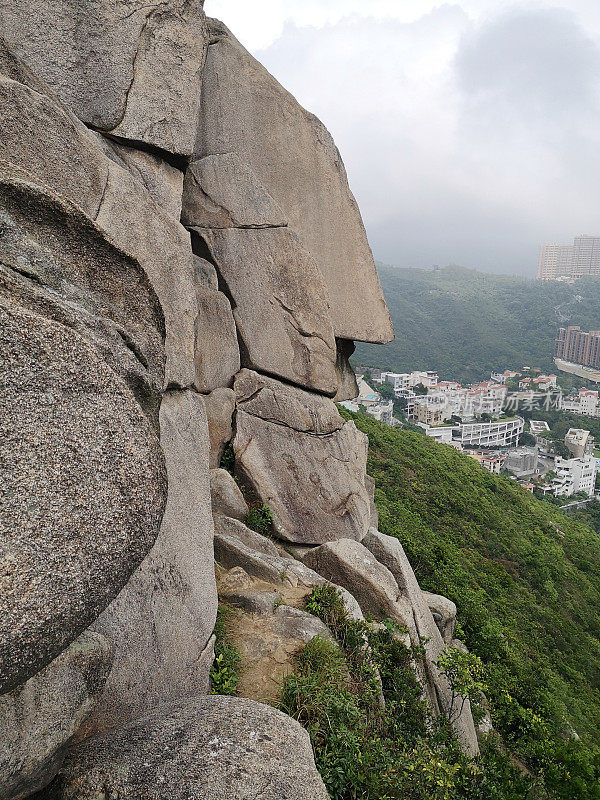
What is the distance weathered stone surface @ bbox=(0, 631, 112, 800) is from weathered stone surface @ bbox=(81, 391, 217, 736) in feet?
2.09

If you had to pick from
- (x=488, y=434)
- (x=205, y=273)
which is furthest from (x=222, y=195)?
(x=488, y=434)

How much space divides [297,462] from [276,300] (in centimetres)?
222

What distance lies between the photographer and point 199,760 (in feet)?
7.58

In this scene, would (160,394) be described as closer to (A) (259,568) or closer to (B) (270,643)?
(B) (270,643)

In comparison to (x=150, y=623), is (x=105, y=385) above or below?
above

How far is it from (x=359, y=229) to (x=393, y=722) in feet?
23.1

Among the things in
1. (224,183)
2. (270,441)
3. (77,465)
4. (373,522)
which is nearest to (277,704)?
(77,465)

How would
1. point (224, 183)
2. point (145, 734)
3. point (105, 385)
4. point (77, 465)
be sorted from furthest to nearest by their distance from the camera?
point (224, 183) < point (145, 734) < point (105, 385) < point (77, 465)

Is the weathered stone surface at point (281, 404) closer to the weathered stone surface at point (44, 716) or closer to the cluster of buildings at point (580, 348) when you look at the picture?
the weathered stone surface at point (44, 716)

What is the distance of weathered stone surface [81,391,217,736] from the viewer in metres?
3.03

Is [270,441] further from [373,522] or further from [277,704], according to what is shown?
[277,704]

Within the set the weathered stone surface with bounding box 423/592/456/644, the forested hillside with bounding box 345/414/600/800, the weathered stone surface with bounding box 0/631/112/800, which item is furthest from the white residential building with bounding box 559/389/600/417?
the weathered stone surface with bounding box 0/631/112/800

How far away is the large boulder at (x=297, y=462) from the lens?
22.3 ft

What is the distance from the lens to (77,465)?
5.87ft
